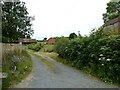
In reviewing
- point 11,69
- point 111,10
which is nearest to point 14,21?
point 111,10

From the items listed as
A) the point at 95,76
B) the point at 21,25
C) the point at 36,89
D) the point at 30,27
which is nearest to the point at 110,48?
the point at 95,76

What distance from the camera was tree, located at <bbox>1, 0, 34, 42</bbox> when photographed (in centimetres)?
4003

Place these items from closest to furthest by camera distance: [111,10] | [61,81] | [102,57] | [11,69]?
[61,81] < [102,57] < [11,69] < [111,10]

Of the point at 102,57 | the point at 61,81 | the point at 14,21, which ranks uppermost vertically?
the point at 14,21

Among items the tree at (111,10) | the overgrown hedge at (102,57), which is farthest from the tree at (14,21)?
the overgrown hedge at (102,57)

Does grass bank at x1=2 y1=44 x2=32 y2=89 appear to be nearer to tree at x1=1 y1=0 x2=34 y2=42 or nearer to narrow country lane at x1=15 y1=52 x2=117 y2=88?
narrow country lane at x1=15 y1=52 x2=117 y2=88

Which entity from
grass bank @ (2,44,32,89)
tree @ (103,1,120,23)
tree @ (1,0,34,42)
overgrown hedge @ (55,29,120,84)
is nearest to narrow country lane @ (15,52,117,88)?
grass bank @ (2,44,32,89)

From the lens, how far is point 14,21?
136 feet

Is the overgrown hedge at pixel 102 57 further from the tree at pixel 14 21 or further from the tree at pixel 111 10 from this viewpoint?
the tree at pixel 111 10

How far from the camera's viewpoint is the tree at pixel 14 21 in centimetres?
4003

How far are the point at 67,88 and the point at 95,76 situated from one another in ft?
15.6

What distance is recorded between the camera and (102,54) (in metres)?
16.0

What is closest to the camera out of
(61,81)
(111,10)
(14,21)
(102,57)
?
(61,81)

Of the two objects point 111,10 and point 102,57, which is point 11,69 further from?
point 111,10
